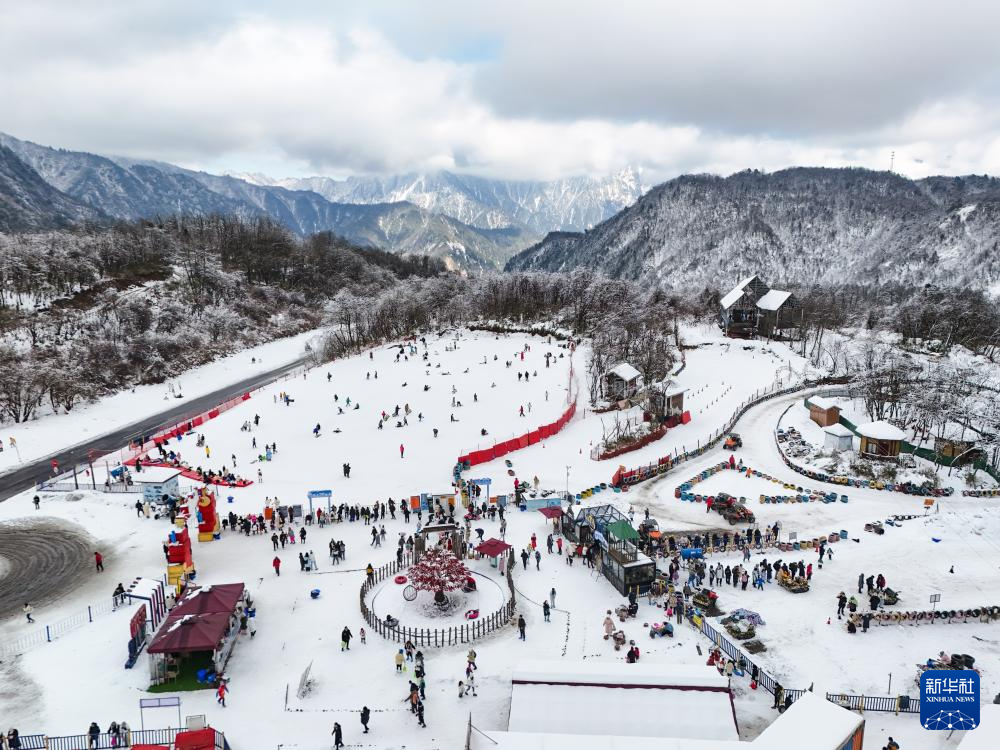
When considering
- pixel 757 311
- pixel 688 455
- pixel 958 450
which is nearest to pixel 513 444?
pixel 688 455

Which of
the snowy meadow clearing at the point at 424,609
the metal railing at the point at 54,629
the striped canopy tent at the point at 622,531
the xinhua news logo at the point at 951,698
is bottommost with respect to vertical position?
the metal railing at the point at 54,629

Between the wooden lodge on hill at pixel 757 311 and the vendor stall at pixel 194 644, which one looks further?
the wooden lodge on hill at pixel 757 311

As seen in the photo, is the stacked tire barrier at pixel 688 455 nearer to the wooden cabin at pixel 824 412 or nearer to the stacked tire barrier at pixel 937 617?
the wooden cabin at pixel 824 412

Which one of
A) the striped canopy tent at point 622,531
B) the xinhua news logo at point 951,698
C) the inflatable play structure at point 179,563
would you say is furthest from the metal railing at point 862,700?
the inflatable play structure at point 179,563

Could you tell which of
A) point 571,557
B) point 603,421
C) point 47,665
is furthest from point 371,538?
point 603,421

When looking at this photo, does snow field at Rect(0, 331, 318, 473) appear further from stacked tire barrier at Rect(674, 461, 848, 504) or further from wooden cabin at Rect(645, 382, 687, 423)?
wooden cabin at Rect(645, 382, 687, 423)

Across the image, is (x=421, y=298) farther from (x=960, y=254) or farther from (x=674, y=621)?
(x=960, y=254)
